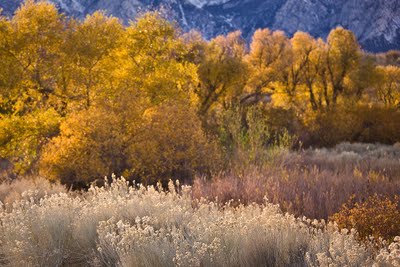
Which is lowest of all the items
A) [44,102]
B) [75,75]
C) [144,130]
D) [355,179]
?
[355,179]

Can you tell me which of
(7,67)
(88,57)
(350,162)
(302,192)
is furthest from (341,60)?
(302,192)

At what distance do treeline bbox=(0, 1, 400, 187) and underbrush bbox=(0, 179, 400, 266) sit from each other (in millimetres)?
6866

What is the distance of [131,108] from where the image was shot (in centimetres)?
1310

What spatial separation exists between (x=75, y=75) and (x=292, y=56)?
78.8 ft

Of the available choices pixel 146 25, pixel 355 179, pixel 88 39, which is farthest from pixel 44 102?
pixel 355 179

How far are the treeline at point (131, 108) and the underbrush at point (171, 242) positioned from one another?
270 inches

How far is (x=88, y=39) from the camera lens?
1819 cm

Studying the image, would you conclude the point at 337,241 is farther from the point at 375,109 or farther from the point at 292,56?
the point at 292,56

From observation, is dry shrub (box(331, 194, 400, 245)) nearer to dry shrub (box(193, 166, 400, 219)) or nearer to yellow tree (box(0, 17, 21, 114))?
dry shrub (box(193, 166, 400, 219))

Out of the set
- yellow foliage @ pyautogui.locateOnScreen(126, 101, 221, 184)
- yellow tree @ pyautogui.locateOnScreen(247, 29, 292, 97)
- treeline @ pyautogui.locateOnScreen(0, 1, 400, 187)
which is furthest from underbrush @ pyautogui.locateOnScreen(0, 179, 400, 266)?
yellow tree @ pyautogui.locateOnScreen(247, 29, 292, 97)

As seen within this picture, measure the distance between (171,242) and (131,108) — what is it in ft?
29.4

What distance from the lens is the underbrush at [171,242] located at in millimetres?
3902

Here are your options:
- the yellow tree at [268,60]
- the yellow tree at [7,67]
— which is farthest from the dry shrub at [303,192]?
the yellow tree at [268,60]

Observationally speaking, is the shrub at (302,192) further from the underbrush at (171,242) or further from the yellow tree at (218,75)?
the yellow tree at (218,75)
